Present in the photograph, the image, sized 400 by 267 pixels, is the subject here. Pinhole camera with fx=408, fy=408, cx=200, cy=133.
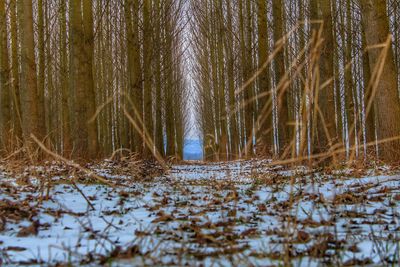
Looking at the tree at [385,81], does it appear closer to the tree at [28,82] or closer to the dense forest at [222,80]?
the dense forest at [222,80]

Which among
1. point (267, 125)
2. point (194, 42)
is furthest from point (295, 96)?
point (267, 125)

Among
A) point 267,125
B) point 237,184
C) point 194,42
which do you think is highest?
point 194,42

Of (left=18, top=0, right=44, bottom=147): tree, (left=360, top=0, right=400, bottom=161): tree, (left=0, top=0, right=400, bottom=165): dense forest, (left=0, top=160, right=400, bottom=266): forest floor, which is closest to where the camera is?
(left=0, top=160, right=400, bottom=266): forest floor

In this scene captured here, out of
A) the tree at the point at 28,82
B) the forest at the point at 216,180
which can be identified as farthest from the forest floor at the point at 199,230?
the tree at the point at 28,82

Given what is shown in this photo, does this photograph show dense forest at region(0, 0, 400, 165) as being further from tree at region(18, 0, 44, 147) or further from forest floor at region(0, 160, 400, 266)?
forest floor at region(0, 160, 400, 266)

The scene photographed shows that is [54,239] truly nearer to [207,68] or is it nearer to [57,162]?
[57,162]

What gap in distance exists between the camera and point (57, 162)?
6.83 m

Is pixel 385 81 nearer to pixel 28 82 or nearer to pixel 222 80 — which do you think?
pixel 28 82

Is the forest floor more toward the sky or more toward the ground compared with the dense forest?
more toward the ground

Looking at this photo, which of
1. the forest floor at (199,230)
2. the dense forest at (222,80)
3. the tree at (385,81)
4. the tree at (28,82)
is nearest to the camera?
the forest floor at (199,230)

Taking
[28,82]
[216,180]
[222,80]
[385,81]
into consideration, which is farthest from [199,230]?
[222,80]

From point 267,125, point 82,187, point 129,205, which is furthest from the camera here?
point 267,125

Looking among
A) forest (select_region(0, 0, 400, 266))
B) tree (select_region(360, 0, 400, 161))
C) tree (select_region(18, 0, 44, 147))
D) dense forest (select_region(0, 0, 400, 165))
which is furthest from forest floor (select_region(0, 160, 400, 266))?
tree (select_region(18, 0, 44, 147))

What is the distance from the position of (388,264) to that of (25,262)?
1790 mm
